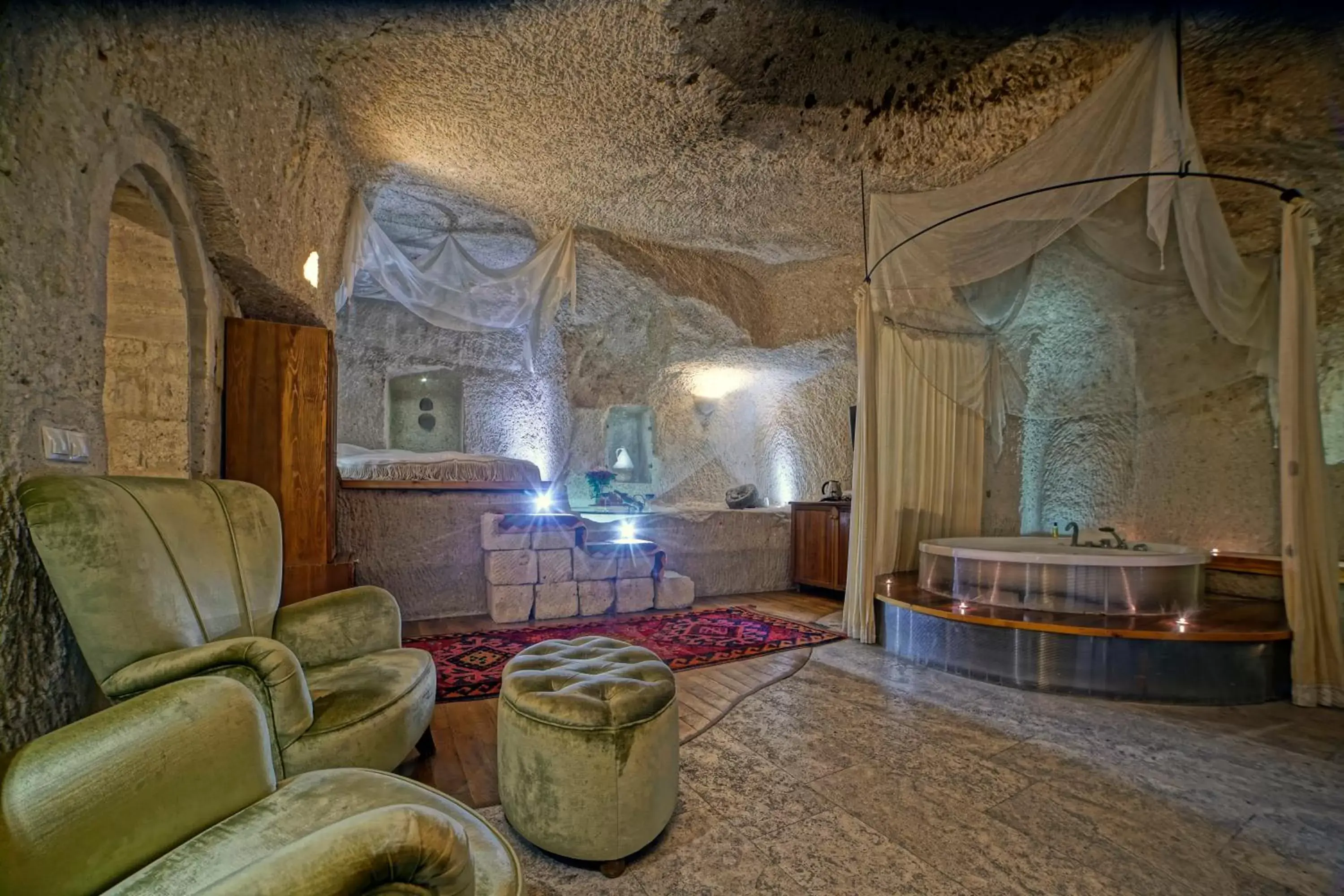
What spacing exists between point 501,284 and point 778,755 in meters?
4.08

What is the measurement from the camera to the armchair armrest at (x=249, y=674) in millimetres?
1279

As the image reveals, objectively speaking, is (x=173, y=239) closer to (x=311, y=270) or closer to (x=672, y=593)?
(x=311, y=270)

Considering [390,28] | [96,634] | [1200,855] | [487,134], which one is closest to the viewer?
[96,634]

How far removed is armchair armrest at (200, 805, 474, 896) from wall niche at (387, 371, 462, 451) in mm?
6331

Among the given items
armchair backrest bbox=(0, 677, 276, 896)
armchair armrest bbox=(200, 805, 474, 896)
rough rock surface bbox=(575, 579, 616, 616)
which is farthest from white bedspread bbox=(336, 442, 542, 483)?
armchair armrest bbox=(200, 805, 474, 896)

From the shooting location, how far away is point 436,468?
14.8ft

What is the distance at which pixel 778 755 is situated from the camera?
7.30 feet

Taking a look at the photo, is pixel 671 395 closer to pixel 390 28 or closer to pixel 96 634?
pixel 390 28

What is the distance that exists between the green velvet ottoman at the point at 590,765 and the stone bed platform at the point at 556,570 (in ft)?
8.44

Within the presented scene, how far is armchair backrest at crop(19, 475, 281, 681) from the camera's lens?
127 cm

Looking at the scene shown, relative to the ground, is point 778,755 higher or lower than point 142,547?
lower

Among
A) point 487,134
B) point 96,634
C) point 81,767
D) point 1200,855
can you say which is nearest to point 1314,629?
point 1200,855

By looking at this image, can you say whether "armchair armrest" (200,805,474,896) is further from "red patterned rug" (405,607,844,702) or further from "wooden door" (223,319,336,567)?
"wooden door" (223,319,336,567)

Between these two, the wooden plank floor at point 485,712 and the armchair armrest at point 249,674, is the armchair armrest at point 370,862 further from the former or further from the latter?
the wooden plank floor at point 485,712
